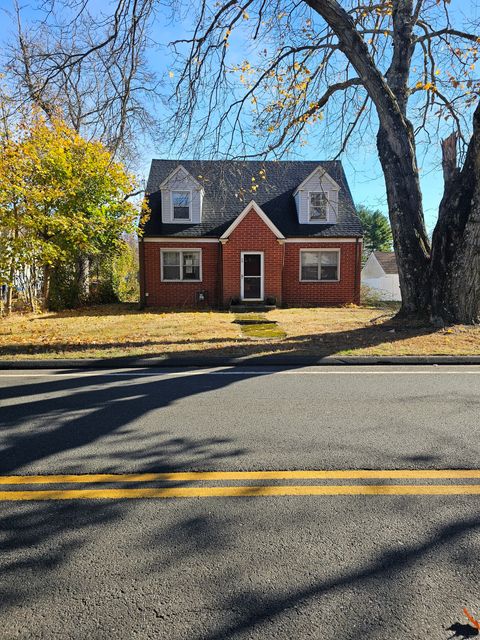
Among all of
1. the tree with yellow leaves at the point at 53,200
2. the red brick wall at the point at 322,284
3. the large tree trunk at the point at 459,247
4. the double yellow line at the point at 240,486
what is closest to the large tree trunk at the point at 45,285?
the tree with yellow leaves at the point at 53,200

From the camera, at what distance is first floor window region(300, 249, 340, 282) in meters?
19.9

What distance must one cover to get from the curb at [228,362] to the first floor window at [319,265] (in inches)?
504

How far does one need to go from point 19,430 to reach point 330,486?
3159 mm

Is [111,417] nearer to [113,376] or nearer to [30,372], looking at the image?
[113,376]

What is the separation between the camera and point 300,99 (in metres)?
12.0

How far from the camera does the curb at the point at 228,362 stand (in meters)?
7.29

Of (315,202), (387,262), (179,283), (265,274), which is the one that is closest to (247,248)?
(265,274)

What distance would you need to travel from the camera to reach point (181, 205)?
1939 centimetres

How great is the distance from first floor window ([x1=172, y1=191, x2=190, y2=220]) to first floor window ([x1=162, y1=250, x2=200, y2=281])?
5.68ft

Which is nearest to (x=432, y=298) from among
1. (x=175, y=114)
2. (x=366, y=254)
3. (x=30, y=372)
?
(x=175, y=114)

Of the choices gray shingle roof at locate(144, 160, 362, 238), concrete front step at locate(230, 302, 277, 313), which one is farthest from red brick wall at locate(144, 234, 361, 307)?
concrete front step at locate(230, 302, 277, 313)

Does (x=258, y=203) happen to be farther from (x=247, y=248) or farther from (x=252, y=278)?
(x=252, y=278)

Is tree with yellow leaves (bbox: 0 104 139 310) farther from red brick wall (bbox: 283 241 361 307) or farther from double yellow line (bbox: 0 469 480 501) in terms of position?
double yellow line (bbox: 0 469 480 501)

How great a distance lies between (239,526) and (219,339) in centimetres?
721
